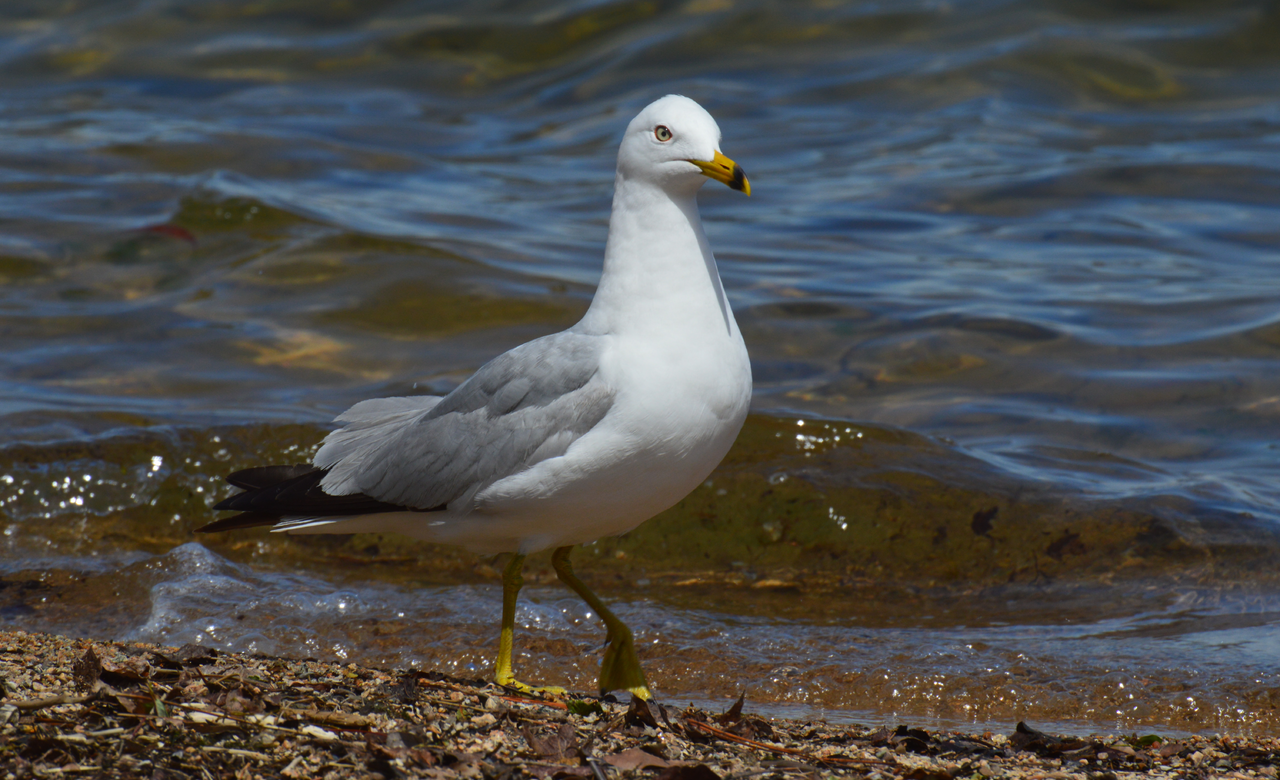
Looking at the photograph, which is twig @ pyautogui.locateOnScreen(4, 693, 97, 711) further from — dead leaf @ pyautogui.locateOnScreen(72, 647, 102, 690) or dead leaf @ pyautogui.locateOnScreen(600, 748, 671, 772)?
dead leaf @ pyautogui.locateOnScreen(600, 748, 671, 772)

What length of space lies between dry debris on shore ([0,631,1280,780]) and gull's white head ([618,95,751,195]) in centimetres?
178

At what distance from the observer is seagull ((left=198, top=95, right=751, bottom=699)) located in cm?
420

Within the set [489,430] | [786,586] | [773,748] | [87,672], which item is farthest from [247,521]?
[786,586]

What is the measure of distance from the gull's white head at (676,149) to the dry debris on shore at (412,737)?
1776 mm

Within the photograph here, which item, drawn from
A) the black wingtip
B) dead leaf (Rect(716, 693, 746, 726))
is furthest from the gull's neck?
the black wingtip

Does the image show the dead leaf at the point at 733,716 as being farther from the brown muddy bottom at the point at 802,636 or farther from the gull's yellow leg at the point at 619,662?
the brown muddy bottom at the point at 802,636

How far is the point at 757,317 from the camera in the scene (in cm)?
965

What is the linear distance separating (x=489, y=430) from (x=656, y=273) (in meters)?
0.80

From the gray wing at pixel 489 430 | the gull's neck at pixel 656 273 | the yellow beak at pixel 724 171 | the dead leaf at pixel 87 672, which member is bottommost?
the dead leaf at pixel 87 672

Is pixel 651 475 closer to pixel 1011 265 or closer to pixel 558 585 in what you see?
pixel 558 585

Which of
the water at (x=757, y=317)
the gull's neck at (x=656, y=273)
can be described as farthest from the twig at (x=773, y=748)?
the gull's neck at (x=656, y=273)

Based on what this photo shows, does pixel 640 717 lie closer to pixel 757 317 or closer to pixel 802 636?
pixel 802 636

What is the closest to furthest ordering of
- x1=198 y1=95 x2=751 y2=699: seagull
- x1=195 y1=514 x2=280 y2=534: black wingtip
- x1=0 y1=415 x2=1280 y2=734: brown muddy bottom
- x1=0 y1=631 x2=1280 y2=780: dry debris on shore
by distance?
1. x1=0 y1=631 x2=1280 y2=780: dry debris on shore
2. x1=198 y1=95 x2=751 y2=699: seagull
3. x1=195 y1=514 x2=280 y2=534: black wingtip
4. x1=0 y1=415 x2=1280 y2=734: brown muddy bottom

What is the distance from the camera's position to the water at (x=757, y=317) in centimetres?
552
